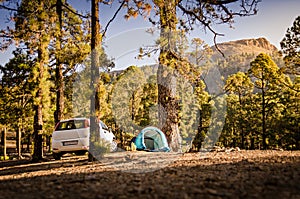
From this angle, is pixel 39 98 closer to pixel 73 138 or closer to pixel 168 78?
pixel 73 138

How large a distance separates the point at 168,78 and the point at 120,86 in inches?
408

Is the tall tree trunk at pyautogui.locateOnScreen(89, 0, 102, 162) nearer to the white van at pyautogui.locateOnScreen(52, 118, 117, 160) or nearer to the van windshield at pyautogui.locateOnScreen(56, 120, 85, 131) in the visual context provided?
the white van at pyautogui.locateOnScreen(52, 118, 117, 160)

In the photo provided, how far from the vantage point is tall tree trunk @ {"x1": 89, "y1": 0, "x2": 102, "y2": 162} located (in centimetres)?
848

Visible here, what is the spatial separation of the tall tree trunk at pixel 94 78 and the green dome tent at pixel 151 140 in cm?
376

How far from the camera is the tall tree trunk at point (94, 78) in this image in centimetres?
848

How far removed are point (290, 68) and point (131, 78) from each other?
10.5 m

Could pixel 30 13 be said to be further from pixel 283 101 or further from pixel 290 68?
pixel 283 101

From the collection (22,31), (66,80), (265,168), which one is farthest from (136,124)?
(265,168)

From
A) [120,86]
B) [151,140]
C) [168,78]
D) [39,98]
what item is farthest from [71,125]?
[120,86]

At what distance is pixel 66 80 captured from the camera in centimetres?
1393

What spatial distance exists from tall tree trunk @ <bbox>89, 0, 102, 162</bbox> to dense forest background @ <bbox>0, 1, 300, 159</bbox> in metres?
0.19

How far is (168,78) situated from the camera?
36.5 feet

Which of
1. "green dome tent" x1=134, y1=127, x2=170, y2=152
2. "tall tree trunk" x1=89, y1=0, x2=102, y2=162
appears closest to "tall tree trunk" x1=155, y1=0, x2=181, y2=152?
"green dome tent" x1=134, y1=127, x2=170, y2=152

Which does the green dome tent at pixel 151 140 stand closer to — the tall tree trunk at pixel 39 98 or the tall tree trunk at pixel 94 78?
the tall tree trunk at pixel 94 78
